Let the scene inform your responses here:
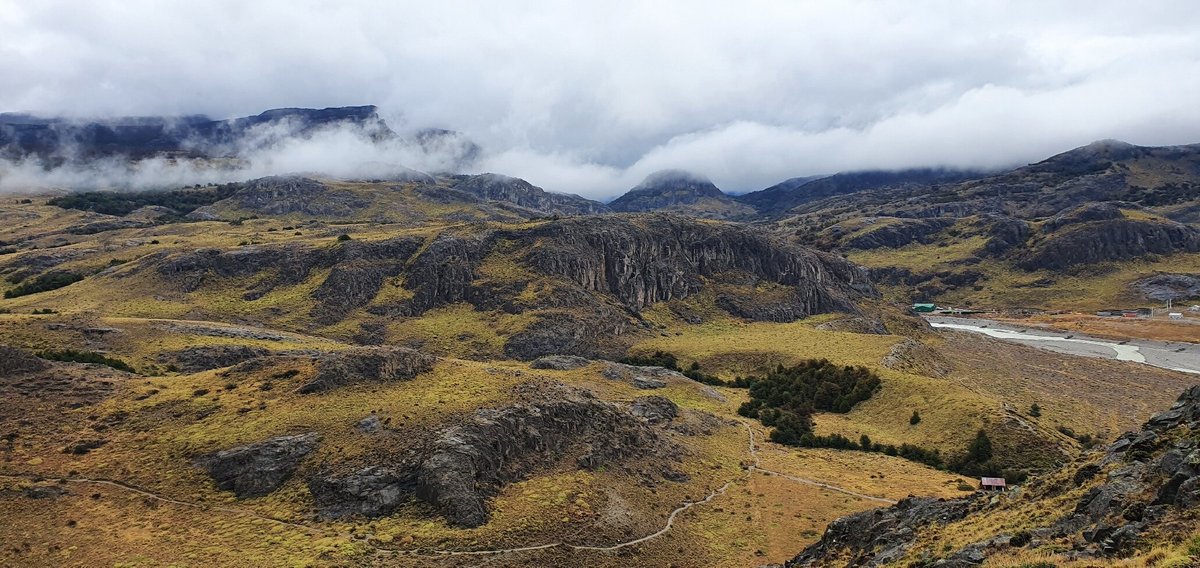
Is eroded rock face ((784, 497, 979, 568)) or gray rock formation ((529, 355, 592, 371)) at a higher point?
eroded rock face ((784, 497, 979, 568))

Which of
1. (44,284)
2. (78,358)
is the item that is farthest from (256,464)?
(44,284)

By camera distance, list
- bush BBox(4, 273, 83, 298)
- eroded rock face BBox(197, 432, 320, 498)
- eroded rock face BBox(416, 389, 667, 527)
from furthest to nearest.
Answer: bush BBox(4, 273, 83, 298) < eroded rock face BBox(416, 389, 667, 527) < eroded rock face BBox(197, 432, 320, 498)

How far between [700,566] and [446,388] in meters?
24.2

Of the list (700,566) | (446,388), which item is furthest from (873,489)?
(446,388)

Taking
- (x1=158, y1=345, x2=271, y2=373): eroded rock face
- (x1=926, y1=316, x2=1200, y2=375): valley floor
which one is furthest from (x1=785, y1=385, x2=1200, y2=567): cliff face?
(x1=926, y1=316, x2=1200, y2=375): valley floor

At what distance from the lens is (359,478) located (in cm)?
4234

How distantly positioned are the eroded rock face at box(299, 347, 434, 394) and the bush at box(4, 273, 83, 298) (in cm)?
9885

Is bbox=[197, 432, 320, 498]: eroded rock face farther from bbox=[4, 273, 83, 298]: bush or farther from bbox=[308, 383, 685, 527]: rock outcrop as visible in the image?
bbox=[4, 273, 83, 298]: bush

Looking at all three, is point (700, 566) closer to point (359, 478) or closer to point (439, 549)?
point (439, 549)

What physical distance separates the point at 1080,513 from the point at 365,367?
47834 millimetres

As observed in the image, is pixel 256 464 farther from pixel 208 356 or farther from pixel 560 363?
pixel 560 363

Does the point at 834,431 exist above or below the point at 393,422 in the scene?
below

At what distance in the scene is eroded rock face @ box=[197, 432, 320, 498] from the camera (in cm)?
4175

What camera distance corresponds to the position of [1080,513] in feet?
82.5
